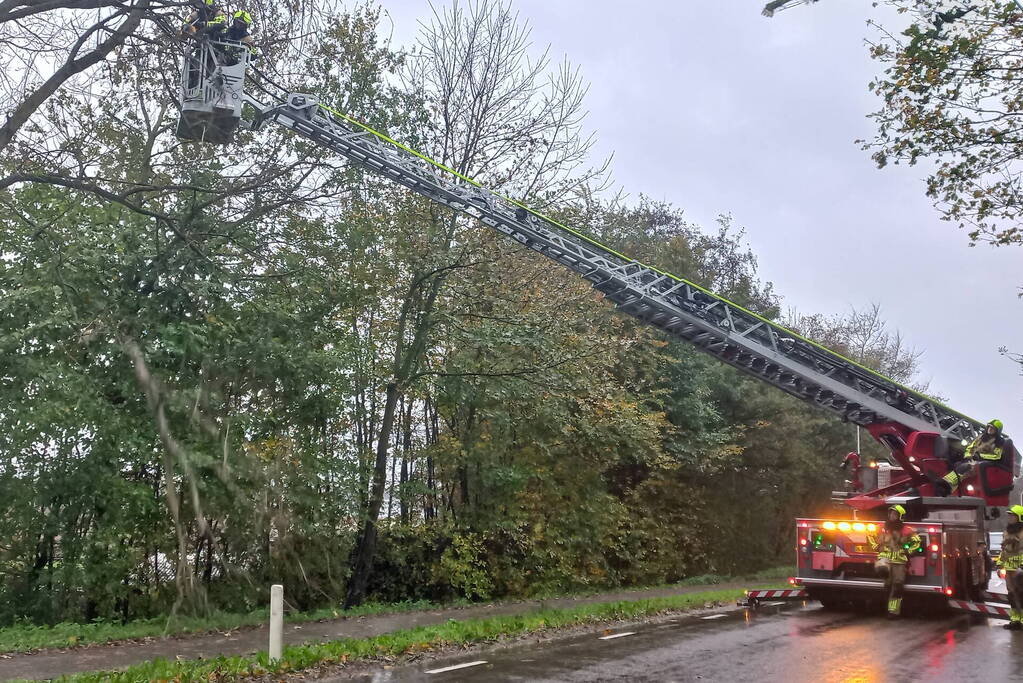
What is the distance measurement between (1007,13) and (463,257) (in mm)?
8200

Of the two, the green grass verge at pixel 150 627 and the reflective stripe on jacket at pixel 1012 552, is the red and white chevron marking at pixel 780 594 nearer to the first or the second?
the reflective stripe on jacket at pixel 1012 552

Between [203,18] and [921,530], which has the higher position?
[203,18]

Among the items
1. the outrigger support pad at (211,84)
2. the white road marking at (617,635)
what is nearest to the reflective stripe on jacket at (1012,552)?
the white road marking at (617,635)

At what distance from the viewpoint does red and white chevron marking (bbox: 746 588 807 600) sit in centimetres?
1455

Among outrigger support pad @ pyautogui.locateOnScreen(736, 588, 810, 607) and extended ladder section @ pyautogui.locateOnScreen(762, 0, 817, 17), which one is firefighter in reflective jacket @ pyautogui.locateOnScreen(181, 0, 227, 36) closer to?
extended ladder section @ pyautogui.locateOnScreen(762, 0, 817, 17)

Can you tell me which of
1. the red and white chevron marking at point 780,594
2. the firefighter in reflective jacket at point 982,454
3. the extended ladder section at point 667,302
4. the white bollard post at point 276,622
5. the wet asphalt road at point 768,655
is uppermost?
the extended ladder section at point 667,302

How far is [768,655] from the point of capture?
1004 cm

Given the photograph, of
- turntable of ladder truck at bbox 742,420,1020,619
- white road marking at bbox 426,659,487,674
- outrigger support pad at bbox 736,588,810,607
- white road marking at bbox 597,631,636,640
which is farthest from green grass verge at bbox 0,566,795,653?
turntable of ladder truck at bbox 742,420,1020,619

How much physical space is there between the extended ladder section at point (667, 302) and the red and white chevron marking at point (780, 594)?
276 centimetres

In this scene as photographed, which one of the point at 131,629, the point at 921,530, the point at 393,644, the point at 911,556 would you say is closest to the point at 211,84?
the point at 393,644

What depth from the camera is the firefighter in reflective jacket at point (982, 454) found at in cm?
1403

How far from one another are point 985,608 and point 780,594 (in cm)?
295

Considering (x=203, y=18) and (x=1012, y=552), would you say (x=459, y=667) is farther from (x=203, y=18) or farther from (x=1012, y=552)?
(x=1012, y=552)

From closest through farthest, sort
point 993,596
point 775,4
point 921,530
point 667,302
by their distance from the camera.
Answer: point 775,4 < point 921,530 < point 667,302 < point 993,596
